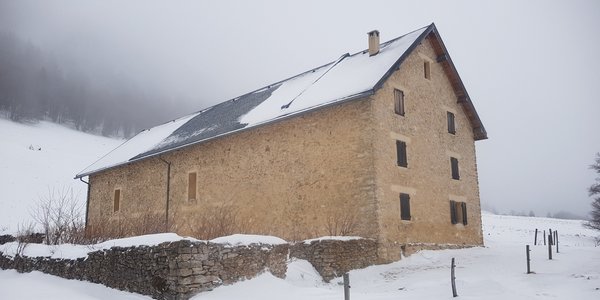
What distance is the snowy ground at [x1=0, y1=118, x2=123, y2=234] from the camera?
40469mm

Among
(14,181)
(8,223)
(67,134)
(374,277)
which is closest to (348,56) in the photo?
(374,277)

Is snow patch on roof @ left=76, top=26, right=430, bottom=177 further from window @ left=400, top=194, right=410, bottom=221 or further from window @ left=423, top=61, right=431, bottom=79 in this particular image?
window @ left=400, top=194, right=410, bottom=221

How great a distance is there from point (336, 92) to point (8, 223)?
28.7 metres

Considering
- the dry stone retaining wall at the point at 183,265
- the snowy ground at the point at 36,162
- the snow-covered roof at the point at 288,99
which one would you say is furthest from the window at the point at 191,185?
the snowy ground at the point at 36,162

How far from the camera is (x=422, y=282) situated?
43.1 feet

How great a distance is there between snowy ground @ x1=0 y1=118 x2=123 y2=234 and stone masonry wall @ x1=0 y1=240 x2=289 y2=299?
22.9 metres

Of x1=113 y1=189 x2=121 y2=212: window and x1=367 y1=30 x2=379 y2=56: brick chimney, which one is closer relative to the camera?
x1=367 y1=30 x2=379 y2=56: brick chimney

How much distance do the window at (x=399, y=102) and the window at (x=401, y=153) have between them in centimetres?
118

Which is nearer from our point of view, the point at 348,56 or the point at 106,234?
the point at 106,234

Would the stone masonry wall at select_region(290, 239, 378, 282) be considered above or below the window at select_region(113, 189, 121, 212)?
below

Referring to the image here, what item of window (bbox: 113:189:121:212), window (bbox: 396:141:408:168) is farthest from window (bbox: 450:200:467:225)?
window (bbox: 113:189:121:212)

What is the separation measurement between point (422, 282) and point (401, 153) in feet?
19.4

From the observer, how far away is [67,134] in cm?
7231

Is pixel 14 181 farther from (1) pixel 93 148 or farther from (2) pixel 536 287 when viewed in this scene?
(2) pixel 536 287
